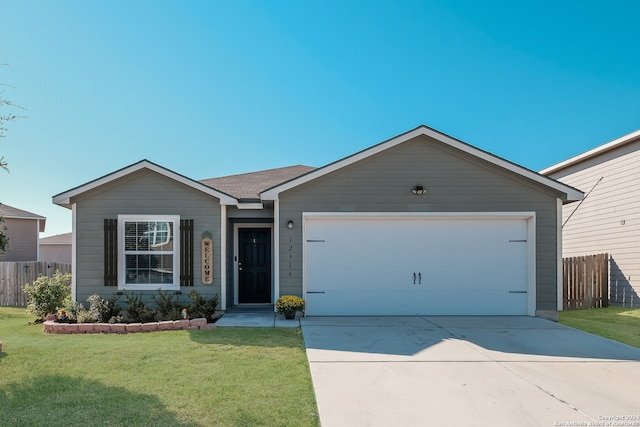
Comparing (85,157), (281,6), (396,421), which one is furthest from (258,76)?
(396,421)

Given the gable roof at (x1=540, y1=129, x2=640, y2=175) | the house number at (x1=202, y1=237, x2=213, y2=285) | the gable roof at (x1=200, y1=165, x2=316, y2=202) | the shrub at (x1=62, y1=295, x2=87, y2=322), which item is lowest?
the shrub at (x1=62, y1=295, x2=87, y2=322)

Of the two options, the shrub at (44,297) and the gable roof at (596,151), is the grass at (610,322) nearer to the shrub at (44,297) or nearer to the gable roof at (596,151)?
the gable roof at (596,151)

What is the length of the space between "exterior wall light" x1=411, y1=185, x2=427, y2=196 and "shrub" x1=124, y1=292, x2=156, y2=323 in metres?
6.21

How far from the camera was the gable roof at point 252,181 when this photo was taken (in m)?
10.1

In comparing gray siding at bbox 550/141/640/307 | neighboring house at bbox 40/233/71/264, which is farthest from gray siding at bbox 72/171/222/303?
neighboring house at bbox 40/233/71/264

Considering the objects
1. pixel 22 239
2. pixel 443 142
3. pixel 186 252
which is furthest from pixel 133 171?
pixel 22 239

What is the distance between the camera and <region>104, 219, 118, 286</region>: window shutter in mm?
8766

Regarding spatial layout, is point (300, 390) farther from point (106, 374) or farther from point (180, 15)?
point (180, 15)

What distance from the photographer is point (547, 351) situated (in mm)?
6031

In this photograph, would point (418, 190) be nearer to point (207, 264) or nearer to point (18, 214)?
point (207, 264)

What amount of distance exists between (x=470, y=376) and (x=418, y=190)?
15.9 feet

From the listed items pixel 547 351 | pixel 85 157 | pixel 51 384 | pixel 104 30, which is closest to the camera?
pixel 51 384

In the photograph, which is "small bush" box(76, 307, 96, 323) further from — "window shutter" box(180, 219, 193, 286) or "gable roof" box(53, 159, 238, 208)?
"gable roof" box(53, 159, 238, 208)

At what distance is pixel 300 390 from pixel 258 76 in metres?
10.4
